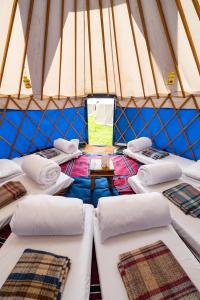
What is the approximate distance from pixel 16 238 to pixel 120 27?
2730mm

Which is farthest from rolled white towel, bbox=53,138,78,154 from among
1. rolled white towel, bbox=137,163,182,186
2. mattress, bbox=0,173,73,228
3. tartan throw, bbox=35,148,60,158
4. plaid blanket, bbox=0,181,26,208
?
rolled white towel, bbox=137,163,182,186

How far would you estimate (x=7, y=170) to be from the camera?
2.49 metres

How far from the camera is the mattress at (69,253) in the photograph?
1.07 metres

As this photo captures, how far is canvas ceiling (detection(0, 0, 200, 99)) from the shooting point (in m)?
1.87

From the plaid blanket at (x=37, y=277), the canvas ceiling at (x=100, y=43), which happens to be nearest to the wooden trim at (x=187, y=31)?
the canvas ceiling at (x=100, y=43)

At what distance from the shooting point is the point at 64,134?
4.32 m

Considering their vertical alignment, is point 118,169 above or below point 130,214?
above

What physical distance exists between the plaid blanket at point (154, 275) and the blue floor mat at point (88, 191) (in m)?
1.20

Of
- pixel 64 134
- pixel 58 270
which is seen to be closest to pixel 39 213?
pixel 58 270

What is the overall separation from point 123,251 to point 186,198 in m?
0.98

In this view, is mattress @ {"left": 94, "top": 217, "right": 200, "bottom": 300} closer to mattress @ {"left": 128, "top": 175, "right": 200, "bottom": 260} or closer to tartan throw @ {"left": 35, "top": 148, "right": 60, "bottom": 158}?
mattress @ {"left": 128, "top": 175, "right": 200, "bottom": 260}

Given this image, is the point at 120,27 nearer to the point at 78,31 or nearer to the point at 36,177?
the point at 78,31

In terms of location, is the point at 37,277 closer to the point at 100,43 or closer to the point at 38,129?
the point at 100,43

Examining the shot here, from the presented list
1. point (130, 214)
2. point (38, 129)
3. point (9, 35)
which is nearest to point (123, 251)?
point (130, 214)
